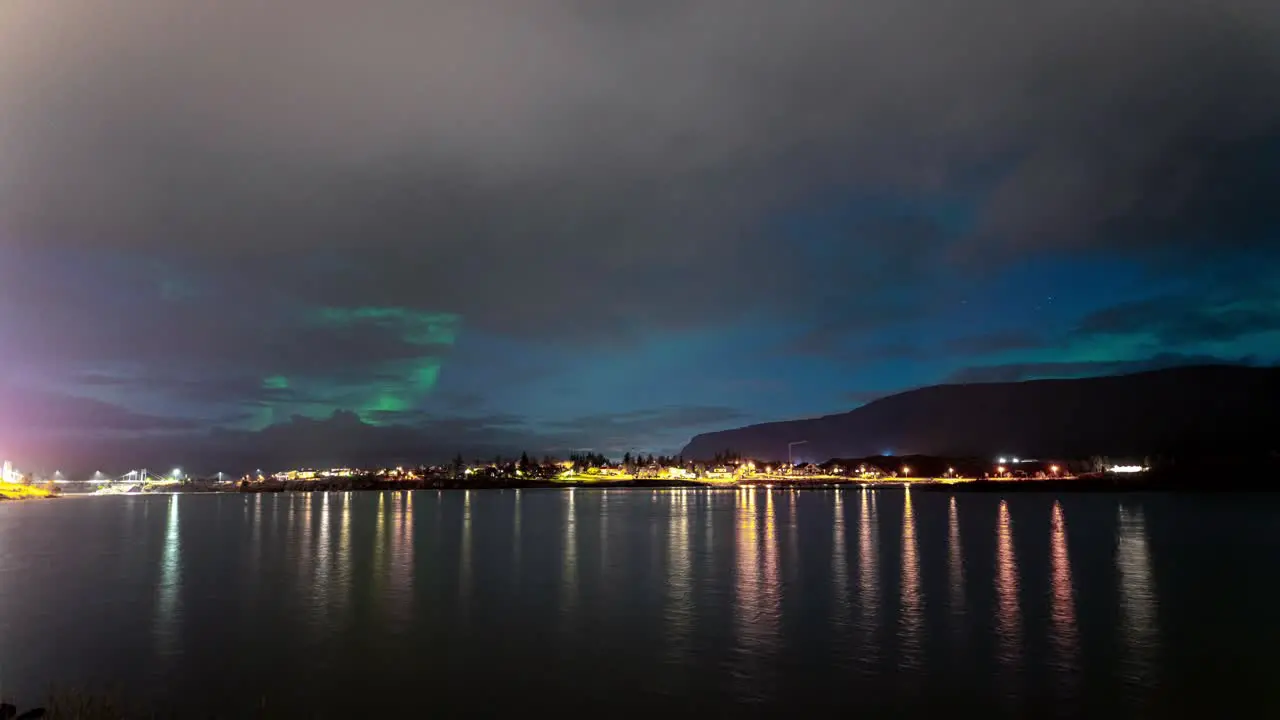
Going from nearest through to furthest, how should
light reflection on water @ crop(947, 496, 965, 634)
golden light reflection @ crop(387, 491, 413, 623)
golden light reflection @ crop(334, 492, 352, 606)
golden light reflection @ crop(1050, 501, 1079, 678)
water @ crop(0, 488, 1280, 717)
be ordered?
water @ crop(0, 488, 1280, 717) < golden light reflection @ crop(1050, 501, 1079, 678) < light reflection on water @ crop(947, 496, 965, 634) < golden light reflection @ crop(387, 491, 413, 623) < golden light reflection @ crop(334, 492, 352, 606)

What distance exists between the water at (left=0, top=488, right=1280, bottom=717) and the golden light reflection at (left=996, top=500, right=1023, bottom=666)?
6.2 inches

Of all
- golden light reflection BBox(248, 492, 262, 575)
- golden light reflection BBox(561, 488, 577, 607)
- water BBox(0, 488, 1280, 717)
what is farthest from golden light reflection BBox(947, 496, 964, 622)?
golden light reflection BBox(248, 492, 262, 575)

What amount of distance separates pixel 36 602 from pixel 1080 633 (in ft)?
148

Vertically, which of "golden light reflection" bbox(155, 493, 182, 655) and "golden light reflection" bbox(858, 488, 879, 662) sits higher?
"golden light reflection" bbox(155, 493, 182, 655)

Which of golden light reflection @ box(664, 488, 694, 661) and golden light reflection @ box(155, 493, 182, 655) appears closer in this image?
golden light reflection @ box(664, 488, 694, 661)

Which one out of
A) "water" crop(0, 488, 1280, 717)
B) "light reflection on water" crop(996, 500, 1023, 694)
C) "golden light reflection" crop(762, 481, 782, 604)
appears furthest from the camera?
"golden light reflection" crop(762, 481, 782, 604)

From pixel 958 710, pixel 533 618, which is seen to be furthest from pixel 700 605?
pixel 958 710

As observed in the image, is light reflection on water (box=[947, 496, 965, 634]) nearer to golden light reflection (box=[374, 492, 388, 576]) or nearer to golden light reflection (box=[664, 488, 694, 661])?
golden light reflection (box=[664, 488, 694, 661])

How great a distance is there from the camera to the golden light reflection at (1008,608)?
2541 centimetres

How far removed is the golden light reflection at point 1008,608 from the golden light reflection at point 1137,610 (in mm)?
3138

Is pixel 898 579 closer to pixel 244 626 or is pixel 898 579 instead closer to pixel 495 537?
pixel 244 626

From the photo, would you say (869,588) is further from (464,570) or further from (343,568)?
(343,568)

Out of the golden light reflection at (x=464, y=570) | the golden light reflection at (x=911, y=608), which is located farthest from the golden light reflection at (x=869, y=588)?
the golden light reflection at (x=464, y=570)

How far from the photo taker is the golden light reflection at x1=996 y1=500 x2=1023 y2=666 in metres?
25.4
